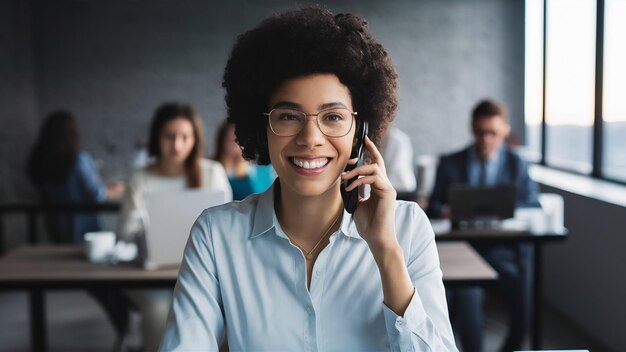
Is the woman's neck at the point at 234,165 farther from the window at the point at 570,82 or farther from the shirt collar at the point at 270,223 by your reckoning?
the shirt collar at the point at 270,223

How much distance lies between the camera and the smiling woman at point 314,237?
1482 millimetres

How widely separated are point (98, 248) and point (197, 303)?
1749 mm

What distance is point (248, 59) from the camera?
1.61m

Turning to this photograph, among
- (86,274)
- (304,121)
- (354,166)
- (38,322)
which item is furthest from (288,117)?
(38,322)

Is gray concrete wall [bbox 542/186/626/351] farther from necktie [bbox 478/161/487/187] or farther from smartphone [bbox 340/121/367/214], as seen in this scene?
smartphone [bbox 340/121/367/214]

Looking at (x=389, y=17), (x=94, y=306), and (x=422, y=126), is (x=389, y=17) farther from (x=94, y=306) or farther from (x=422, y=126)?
(x=94, y=306)

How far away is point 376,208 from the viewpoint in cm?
150

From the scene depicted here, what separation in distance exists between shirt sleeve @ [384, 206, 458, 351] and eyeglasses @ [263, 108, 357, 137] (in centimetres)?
25

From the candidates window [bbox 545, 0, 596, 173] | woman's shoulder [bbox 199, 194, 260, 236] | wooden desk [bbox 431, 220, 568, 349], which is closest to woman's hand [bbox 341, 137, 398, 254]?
woman's shoulder [bbox 199, 194, 260, 236]

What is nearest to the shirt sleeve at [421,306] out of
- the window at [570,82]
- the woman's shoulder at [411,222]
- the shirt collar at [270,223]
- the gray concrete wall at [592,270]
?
the woman's shoulder at [411,222]

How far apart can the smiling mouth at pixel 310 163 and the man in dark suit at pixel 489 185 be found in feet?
7.63

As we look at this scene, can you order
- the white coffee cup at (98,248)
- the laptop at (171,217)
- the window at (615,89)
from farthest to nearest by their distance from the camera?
1. the window at (615,89)
2. the white coffee cup at (98,248)
3. the laptop at (171,217)

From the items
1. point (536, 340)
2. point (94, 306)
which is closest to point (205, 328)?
point (536, 340)

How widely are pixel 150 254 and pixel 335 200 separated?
1.50 m
